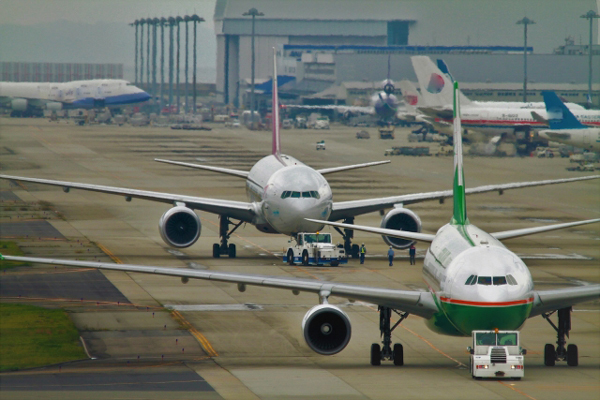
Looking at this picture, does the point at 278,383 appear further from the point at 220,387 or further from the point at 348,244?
the point at 348,244

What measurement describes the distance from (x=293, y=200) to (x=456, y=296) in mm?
21349

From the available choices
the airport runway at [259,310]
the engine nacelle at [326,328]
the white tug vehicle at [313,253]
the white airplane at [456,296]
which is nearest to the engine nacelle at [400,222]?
the airport runway at [259,310]

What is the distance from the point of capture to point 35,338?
3322 centimetres

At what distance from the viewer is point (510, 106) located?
454 ft

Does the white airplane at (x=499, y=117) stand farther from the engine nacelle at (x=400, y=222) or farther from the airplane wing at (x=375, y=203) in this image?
the engine nacelle at (x=400, y=222)

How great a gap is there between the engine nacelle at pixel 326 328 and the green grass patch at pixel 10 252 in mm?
25383

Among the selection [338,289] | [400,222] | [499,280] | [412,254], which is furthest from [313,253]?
[499,280]

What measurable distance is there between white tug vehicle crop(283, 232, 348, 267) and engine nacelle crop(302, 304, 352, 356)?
22.3 meters

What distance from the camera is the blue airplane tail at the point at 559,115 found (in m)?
113

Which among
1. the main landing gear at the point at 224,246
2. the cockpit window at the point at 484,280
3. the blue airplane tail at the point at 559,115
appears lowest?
the main landing gear at the point at 224,246

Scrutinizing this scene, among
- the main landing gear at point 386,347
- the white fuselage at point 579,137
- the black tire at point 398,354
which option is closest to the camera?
the main landing gear at point 386,347

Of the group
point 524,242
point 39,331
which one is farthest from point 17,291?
point 524,242

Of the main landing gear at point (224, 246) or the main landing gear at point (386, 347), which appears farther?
the main landing gear at point (224, 246)

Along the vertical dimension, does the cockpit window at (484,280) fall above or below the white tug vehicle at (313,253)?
Answer: above
